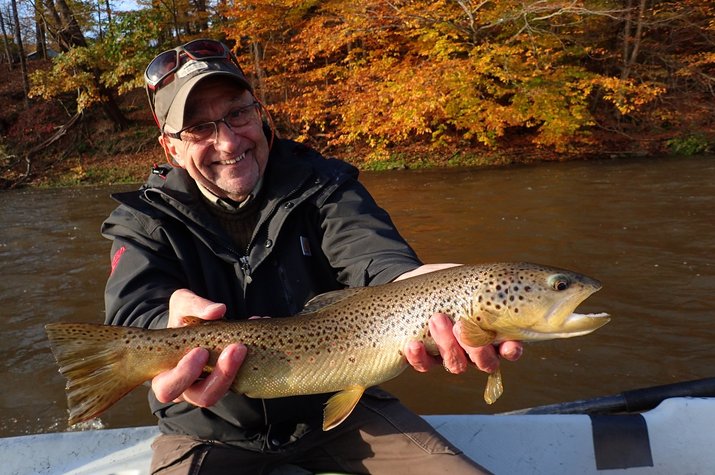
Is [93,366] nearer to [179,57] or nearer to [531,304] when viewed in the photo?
[179,57]

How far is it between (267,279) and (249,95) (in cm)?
99

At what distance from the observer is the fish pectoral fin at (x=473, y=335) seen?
7.59ft

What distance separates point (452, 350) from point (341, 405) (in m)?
0.54

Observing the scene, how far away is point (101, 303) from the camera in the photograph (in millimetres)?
7715

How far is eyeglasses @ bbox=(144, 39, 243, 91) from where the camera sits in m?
2.97

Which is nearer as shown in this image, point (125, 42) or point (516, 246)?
point (516, 246)

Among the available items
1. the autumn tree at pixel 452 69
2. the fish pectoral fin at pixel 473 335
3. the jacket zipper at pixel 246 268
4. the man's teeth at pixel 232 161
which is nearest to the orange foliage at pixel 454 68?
the autumn tree at pixel 452 69


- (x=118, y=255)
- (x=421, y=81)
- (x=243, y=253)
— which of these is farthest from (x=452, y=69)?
(x=118, y=255)

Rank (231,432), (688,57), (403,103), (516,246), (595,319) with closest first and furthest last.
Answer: (595,319), (231,432), (516,246), (403,103), (688,57)

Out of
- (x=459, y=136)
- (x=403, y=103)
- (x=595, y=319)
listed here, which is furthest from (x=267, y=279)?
(x=459, y=136)

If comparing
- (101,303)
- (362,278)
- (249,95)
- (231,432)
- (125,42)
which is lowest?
(101,303)

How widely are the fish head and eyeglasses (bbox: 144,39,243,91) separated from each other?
1.84 meters

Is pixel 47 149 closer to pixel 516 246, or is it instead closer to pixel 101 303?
pixel 101 303

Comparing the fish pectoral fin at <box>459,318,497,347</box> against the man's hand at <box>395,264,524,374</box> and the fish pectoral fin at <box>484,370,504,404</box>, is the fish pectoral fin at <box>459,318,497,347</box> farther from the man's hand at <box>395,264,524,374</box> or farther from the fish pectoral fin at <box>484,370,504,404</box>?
the fish pectoral fin at <box>484,370,504,404</box>
